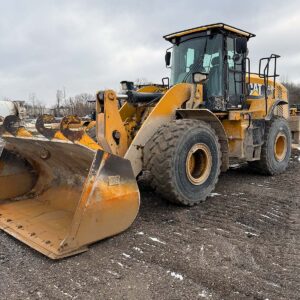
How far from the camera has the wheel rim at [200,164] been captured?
15.7 ft

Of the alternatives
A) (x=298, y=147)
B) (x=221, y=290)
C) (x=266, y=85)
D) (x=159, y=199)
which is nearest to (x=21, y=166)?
(x=159, y=199)

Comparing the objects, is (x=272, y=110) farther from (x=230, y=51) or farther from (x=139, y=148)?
(x=139, y=148)

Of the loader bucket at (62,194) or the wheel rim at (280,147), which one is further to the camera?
the wheel rim at (280,147)

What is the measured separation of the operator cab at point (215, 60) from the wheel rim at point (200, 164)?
3.26 feet

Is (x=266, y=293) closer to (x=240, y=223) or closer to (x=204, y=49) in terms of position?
(x=240, y=223)

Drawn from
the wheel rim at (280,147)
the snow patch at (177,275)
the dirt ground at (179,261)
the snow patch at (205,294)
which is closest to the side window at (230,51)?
the wheel rim at (280,147)

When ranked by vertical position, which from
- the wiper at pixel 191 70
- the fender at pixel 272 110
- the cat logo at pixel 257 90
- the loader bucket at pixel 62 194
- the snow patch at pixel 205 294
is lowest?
the snow patch at pixel 205 294

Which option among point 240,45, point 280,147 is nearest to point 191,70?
point 240,45

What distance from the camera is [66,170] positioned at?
4637mm

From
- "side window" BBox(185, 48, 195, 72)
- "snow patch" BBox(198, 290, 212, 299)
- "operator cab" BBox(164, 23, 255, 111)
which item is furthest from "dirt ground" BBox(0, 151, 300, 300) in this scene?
"side window" BBox(185, 48, 195, 72)

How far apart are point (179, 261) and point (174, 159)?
1.38 m

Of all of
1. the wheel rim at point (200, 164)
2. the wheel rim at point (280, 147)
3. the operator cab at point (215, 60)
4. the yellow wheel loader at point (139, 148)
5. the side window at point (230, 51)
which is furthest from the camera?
the wheel rim at point (280, 147)

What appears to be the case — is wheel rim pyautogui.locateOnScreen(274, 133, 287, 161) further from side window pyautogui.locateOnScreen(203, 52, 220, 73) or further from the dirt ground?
the dirt ground

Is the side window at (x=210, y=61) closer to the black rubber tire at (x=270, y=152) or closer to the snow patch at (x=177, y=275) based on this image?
the black rubber tire at (x=270, y=152)
